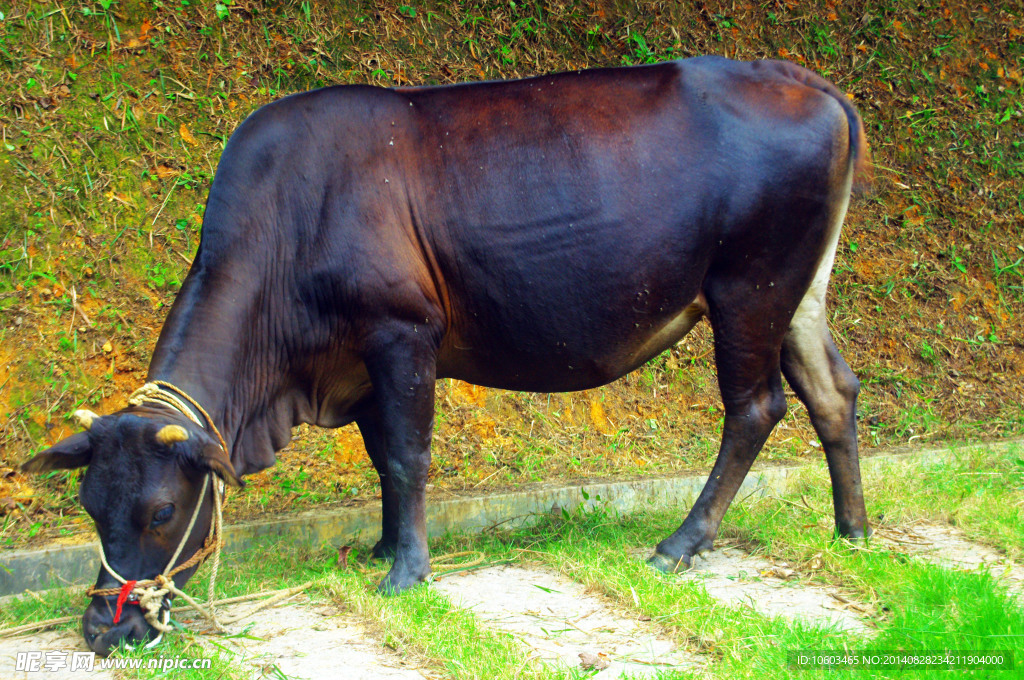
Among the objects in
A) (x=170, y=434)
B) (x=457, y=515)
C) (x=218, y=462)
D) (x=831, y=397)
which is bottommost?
(x=457, y=515)

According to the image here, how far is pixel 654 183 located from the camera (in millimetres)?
3982

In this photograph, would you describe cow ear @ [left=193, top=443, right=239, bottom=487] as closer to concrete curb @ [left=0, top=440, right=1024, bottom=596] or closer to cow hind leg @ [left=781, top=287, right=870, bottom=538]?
concrete curb @ [left=0, top=440, right=1024, bottom=596]

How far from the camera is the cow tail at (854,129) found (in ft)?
13.8

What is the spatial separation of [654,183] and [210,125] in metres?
3.44

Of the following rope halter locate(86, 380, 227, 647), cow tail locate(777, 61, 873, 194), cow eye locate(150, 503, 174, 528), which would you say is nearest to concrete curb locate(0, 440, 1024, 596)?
rope halter locate(86, 380, 227, 647)

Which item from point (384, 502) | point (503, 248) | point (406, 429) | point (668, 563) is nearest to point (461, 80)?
point (503, 248)

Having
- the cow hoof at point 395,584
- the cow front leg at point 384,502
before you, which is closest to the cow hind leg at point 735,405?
the cow hoof at point 395,584

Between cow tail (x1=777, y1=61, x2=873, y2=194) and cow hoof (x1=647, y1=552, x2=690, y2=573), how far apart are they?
6.51 feet

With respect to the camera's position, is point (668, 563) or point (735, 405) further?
point (735, 405)

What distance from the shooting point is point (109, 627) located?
314 centimetres

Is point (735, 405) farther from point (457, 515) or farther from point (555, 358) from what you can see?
point (457, 515)

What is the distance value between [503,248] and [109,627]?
83.9 inches

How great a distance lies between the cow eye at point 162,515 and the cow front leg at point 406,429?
95 cm

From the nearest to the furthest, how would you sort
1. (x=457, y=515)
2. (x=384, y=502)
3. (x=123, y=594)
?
(x=123, y=594), (x=384, y=502), (x=457, y=515)
